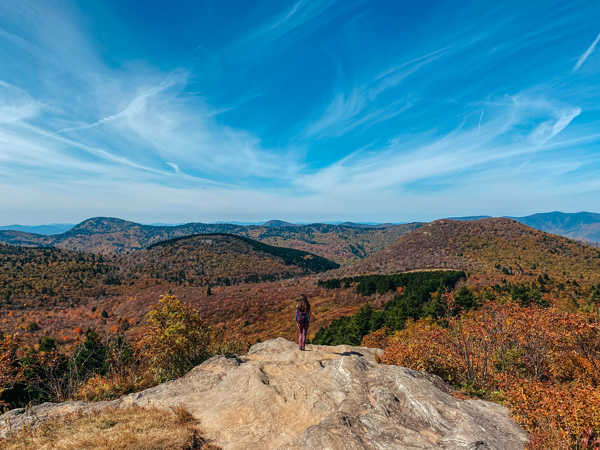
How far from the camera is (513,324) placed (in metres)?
10.3

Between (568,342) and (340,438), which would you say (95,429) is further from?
(568,342)

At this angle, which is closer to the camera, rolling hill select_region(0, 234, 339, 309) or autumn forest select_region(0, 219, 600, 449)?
autumn forest select_region(0, 219, 600, 449)

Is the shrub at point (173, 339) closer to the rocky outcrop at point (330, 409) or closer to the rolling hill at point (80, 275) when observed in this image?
the rocky outcrop at point (330, 409)

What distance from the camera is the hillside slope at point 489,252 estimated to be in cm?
9531

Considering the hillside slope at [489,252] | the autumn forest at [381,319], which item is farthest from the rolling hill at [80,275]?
the hillside slope at [489,252]

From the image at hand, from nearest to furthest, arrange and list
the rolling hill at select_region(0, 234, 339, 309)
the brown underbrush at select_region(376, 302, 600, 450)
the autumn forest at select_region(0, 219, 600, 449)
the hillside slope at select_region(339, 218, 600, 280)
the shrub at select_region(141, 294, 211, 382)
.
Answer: the brown underbrush at select_region(376, 302, 600, 450), the autumn forest at select_region(0, 219, 600, 449), the shrub at select_region(141, 294, 211, 382), the hillside slope at select_region(339, 218, 600, 280), the rolling hill at select_region(0, 234, 339, 309)

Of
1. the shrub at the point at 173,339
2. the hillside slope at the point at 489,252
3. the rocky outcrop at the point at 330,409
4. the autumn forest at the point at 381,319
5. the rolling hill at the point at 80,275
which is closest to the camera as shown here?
the rocky outcrop at the point at 330,409

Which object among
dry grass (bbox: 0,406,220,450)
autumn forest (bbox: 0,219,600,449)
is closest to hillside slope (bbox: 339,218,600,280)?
autumn forest (bbox: 0,219,600,449)

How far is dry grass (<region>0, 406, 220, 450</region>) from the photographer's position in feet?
20.7

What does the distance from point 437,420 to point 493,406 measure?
258 centimetres

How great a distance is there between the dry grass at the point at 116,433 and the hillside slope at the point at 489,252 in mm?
103996

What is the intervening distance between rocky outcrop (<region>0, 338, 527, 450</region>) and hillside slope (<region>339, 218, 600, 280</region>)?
3872 inches

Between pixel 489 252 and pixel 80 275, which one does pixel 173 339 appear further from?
pixel 80 275

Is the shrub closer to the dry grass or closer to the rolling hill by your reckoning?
the dry grass
